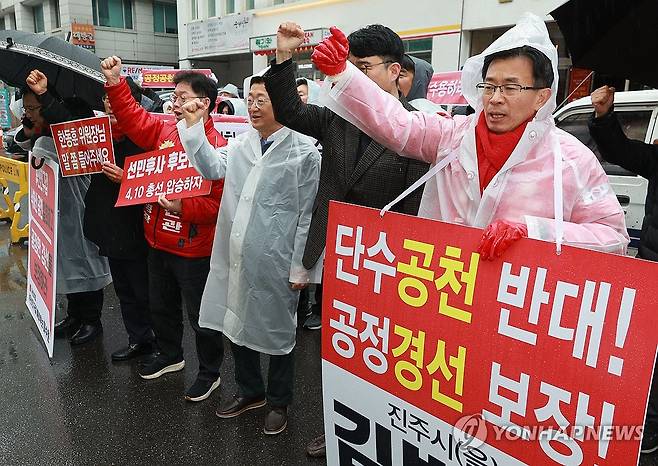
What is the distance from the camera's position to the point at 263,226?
2.49m

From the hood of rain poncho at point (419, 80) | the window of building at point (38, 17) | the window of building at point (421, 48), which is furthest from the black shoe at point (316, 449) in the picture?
the window of building at point (38, 17)

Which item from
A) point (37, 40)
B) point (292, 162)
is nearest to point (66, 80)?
point (37, 40)

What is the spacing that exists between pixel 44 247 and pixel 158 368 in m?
1.06

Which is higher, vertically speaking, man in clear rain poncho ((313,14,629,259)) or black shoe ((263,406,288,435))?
man in clear rain poncho ((313,14,629,259))

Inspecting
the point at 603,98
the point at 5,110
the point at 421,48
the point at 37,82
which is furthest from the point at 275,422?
the point at 5,110

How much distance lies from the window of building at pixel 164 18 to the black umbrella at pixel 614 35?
28451 mm

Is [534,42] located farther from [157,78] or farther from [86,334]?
[157,78]

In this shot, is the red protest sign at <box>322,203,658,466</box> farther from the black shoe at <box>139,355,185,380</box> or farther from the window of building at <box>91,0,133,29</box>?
the window of building at <box>91,0,133,29</box>

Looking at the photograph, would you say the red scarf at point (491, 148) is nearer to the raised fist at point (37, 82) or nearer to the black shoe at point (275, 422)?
the black shoe at point (275, 422)

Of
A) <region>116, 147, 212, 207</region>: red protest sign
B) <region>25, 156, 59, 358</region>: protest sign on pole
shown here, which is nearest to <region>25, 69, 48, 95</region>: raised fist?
<region>25, 156, 59, 358</region>: protest sign on pole

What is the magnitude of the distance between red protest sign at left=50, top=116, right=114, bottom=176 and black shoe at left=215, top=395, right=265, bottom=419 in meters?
1.50

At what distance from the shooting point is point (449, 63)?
13.1 m

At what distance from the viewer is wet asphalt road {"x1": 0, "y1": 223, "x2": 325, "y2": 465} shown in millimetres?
2537

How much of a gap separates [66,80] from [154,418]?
2172mm
